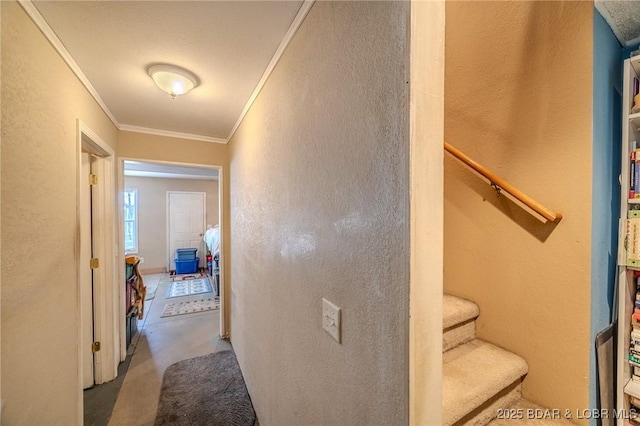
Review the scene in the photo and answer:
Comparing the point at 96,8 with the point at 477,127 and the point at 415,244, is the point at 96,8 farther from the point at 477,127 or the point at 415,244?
the point at 477,127

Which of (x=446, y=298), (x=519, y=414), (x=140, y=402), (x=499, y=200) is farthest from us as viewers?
(x=140, y=402)

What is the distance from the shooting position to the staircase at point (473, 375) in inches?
40.7

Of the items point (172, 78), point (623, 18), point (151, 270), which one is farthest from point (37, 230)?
point (151, 270)

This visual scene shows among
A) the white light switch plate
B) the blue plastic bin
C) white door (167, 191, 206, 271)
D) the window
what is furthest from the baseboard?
the white light switch plate

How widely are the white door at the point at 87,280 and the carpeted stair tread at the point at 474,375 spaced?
2.77 m

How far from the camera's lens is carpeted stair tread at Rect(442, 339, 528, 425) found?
1004 millimetres

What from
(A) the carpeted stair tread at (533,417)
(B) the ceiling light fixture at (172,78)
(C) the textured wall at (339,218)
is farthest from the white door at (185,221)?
(A) the carpeted stair tread at (533,417)

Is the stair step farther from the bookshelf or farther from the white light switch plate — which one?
the white light switch plate

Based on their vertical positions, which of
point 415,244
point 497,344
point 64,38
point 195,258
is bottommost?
point 195,258

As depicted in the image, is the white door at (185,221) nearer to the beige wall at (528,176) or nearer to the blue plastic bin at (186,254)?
the blue plastic bin at (186,254)

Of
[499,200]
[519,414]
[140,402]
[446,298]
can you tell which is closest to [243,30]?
[499,200]

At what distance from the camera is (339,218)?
0.83m

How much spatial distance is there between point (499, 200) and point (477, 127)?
461 mm

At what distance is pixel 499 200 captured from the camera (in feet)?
4.68
